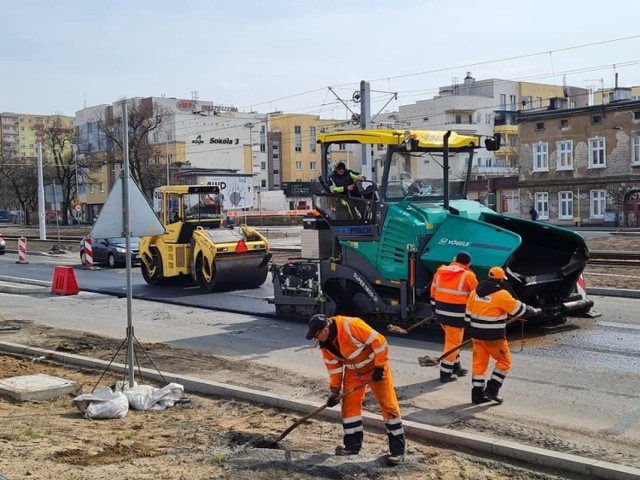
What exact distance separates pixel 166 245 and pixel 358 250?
8513 mm

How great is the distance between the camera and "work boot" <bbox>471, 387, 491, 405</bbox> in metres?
7.55

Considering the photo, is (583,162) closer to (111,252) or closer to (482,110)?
(111,252)

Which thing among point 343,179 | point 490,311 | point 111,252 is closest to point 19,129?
point 111,252

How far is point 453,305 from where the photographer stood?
850cm

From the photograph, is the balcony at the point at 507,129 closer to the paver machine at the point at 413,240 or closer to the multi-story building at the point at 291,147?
the multi-story building at the point at 291,147

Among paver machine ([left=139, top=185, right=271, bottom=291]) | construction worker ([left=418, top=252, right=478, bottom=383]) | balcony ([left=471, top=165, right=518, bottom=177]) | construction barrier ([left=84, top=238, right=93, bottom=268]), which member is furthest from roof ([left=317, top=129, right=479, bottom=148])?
balcony ([left=471, top=165, right=518, bottom=177])

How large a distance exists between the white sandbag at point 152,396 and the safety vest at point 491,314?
3.17 metres

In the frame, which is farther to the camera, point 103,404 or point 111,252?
point 111,252

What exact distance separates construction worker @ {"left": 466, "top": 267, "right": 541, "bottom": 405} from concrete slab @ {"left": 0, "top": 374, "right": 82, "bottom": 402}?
4.43 meters

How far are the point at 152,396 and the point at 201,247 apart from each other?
1038 cm

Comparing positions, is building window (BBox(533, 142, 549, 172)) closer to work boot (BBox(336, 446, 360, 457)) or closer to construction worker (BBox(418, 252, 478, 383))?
construction worker (BBox(418, 252, 478, 383))

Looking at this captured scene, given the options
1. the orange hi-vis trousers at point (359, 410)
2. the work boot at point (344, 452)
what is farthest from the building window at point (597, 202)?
the work boot at point (344, 452)

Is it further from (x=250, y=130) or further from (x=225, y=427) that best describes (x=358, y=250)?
(x=250, y=130)

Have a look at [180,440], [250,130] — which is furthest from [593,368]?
[250,130]
